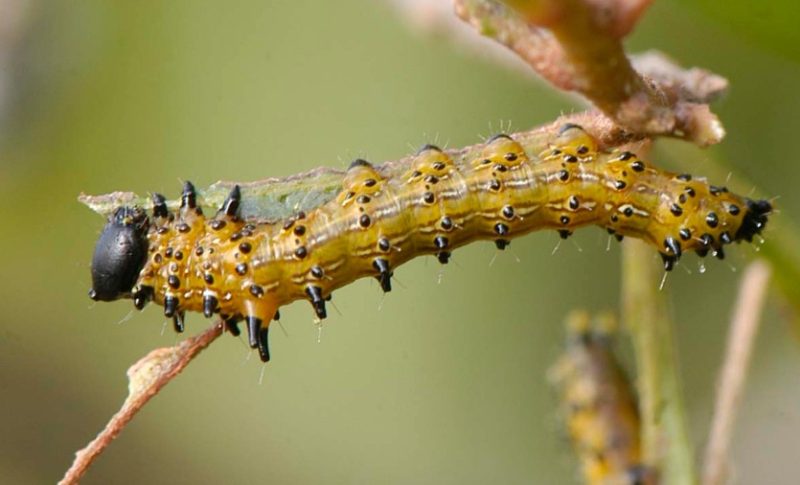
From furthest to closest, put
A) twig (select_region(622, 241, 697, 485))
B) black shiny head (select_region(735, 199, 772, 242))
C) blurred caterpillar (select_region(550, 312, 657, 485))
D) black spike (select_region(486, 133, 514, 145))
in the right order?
blurred caterpillar (select_region(550, 312, 657, 485)) < twig (select_region(622, 241, 697, 485)) < black shiny head (select_region(735, 199, 772, 242)) < black spike (select_region(486, 133, 514, 145))

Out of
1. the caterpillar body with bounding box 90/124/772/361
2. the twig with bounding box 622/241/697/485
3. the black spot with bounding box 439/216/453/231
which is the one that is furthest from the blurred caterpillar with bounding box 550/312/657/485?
the black spot with bounding box 439/216/453/231

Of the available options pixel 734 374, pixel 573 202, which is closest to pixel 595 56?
pixel 573 202

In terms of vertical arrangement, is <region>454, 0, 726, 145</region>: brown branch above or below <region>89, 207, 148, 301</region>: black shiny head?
above

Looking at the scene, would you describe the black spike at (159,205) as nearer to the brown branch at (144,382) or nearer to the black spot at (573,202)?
the brown branch at (144,382)

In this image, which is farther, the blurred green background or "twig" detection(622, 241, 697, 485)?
the blurred green background

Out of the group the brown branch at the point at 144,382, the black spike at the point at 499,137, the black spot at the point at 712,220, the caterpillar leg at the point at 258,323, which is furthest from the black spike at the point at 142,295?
the black spot at the point at 712,220

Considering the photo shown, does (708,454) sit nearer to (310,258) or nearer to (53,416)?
(310,258)

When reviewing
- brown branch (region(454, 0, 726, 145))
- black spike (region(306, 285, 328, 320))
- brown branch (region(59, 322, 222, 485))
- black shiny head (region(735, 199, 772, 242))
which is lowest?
brown branch (region(59, 322, 222, 485))

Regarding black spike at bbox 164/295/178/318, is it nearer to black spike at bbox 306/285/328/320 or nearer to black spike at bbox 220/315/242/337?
black spike at bbox 220/315/242/337
